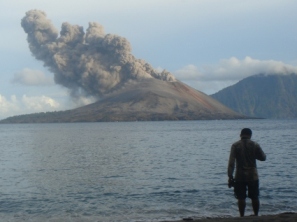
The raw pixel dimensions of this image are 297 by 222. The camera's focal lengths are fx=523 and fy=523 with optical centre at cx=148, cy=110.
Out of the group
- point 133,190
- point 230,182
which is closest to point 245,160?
point 230,182

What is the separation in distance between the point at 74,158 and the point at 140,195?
25.4 meters

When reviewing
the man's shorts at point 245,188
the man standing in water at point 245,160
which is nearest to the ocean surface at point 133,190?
the man's shorts at point 245,188

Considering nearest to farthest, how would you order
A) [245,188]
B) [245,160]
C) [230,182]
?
1. [230,182]
2. [245,160]
3. [245,188]

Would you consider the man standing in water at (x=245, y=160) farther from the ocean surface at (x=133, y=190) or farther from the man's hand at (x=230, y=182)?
the ocean surface at (x=133, y=190)

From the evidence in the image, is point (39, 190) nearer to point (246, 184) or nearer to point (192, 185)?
point (192, 185)

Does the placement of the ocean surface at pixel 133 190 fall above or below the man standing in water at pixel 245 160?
below

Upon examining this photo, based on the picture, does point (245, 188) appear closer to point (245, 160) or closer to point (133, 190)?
point (245, 160)

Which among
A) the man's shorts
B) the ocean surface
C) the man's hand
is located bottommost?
the ocean surface

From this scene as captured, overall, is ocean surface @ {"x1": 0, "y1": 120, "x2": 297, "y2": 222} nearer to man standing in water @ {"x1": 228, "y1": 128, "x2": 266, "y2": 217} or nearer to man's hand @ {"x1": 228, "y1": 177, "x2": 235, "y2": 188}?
man standing in water @ {"x1": 228, "y1": 128, "x2": 266, "y2": 217}

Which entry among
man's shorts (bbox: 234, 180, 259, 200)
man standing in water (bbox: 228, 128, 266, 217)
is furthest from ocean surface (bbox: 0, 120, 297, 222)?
man standing in water (bbox: 228, 128, 266, 217)

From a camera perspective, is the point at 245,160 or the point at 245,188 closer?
the point at 245,160

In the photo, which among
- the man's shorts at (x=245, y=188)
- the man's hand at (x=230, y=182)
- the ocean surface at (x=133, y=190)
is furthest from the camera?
the ocean surface at (x=133, y=190)

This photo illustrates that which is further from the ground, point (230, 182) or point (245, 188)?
point (230, 182)

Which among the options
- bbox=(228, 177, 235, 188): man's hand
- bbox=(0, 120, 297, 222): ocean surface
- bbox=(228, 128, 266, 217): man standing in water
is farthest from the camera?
bbox=(0, 120, 297, 222): ocean surface
